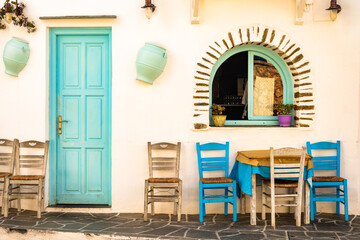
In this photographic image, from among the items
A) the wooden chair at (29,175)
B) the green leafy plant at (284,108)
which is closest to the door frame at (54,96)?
the wooden chair at (29,175)

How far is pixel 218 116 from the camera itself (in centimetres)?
568

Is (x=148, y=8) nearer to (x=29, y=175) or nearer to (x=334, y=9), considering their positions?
(x=334, y=9)

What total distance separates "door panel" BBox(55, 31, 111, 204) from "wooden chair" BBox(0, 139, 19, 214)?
1.98ft

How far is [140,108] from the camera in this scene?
557cm

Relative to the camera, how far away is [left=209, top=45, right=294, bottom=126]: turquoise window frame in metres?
5.77

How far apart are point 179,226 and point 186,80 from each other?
2001 mm

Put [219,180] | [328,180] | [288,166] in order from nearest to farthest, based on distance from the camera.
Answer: [288,166], [219,180], [328,180]

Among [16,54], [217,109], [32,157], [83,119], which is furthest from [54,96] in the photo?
[217,109]

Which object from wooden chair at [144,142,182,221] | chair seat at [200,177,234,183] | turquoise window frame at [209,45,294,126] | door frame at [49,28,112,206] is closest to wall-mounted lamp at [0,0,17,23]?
door frame at [49,28,112,206]

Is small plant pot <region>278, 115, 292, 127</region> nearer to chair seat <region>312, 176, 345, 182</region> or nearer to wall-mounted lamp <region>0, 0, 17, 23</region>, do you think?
chair seat <region>312, 176, 345, 182</region>

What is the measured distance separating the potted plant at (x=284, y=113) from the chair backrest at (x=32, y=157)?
10.9 ft

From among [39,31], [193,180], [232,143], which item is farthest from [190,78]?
[39,31]

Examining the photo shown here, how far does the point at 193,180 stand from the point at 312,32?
2699 millimetres

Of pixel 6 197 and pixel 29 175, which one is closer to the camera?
pixel 6 197
